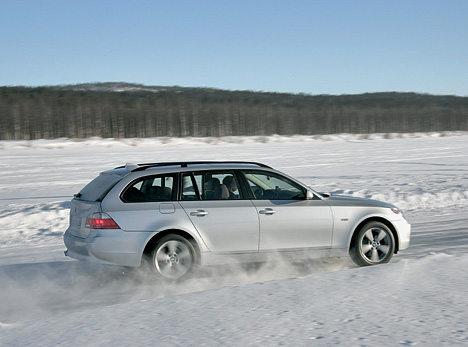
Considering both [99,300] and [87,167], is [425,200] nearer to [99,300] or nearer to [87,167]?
[99,300]

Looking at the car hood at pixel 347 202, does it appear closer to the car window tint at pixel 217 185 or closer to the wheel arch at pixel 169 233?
the car window tint at pixel 217 185

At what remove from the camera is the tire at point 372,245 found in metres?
7.50

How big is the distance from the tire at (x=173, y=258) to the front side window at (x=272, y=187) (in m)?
1.16

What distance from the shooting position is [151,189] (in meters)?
6.91

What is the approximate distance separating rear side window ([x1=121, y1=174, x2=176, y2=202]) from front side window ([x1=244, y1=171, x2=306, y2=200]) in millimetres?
1040

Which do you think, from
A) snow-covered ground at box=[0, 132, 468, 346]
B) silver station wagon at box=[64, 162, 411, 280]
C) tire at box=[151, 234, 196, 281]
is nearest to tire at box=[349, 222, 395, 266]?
silver station wagon at box=[64, 162, 411, 280]

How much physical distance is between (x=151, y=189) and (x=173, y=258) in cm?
89

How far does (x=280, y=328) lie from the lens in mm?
4402

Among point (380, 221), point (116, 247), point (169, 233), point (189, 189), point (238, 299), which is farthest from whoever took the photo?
point (380, 221)

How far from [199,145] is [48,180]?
72.6 feet

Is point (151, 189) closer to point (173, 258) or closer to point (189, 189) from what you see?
point (189, 189)

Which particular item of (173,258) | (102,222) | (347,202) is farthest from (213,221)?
(347,202)

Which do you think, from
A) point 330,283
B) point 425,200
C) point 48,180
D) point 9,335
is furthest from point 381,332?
point 48,180

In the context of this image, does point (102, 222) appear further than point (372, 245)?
No
